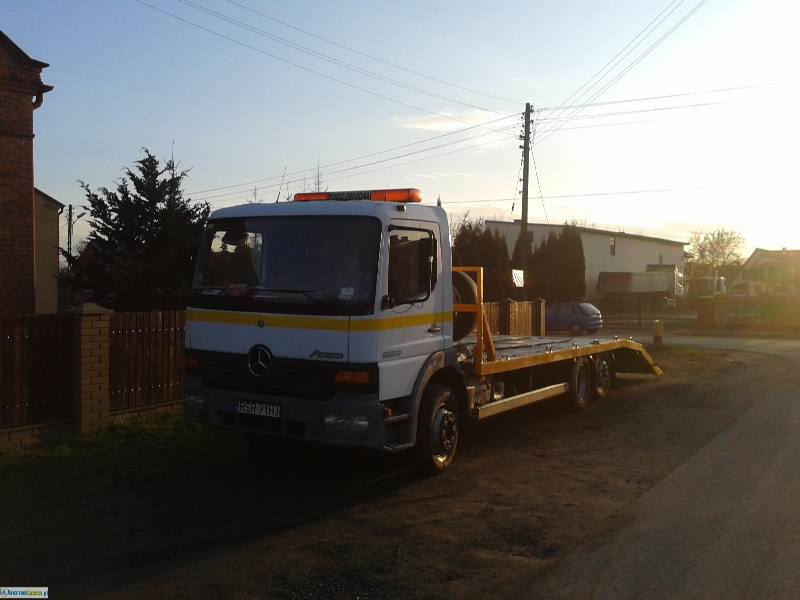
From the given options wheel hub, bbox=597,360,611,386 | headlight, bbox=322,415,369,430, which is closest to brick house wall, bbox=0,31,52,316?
headlight, bbox=322,415,369,430

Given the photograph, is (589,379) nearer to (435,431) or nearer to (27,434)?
(435,431)

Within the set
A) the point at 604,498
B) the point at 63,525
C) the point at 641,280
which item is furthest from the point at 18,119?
the point at 641,280

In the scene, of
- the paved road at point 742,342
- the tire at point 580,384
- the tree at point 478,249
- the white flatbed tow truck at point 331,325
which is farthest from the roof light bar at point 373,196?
the tree at point 478,249

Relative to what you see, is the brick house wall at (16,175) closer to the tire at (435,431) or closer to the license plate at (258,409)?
the license plate at (258,409)

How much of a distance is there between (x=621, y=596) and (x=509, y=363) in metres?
4.72

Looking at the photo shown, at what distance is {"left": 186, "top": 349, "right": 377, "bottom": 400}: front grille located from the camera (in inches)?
258

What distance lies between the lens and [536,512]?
640cm

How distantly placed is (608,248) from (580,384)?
5697 cm

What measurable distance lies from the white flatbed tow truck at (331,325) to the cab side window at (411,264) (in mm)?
15

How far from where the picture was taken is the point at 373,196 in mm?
7512

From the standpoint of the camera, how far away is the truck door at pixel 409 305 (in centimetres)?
670

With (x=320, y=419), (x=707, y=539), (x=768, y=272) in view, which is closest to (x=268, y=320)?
(x=320, y=419)

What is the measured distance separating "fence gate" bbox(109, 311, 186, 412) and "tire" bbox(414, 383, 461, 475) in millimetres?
4513

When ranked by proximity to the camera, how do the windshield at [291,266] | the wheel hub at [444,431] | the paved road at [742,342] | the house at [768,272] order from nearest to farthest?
the windshield at [291,266] < the wheel hub at [444,431] < the paved road at [742,342] < the house at [768,272]
